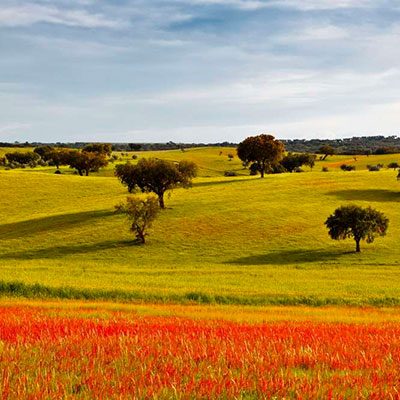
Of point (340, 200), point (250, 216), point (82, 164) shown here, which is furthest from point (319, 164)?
point (250, 216)

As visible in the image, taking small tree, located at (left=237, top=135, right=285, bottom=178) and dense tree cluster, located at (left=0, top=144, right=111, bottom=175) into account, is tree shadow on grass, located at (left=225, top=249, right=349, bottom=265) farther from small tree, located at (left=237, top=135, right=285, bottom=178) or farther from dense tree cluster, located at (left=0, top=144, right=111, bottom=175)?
dense tree cluster, located at (left=0, top=144, right=111, bottom=175)

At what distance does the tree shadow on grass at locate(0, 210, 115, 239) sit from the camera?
71875mm

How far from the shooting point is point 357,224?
5966cm

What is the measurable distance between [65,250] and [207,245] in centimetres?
1630

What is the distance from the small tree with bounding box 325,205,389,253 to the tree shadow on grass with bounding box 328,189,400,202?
1006 inches

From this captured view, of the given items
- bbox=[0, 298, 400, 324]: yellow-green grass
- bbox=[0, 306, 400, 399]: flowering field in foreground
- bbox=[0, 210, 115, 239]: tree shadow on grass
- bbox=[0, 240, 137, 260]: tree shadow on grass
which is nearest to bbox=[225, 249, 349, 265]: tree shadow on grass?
bbox=[0, 240, 137, 260]: tree shadow on grass

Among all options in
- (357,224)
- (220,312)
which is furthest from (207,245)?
(220,312)

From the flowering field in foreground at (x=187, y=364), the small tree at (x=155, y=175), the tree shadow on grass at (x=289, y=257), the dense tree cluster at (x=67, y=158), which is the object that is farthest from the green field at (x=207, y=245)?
the dense tree cluster at (x=67, y=158)

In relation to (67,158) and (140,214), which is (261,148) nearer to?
(140,214)

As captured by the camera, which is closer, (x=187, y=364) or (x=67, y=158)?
(x=187, y=364)

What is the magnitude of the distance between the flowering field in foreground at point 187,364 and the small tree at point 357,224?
162 feet

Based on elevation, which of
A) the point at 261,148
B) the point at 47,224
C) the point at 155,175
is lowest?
the point at 47,224

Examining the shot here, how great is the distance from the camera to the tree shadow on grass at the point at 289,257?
55938 mm

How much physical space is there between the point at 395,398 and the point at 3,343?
6316 mm
